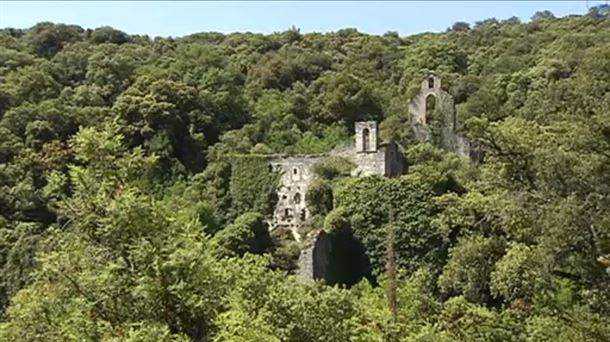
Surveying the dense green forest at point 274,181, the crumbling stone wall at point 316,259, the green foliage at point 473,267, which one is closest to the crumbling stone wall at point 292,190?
the dense green forest at point 274,181

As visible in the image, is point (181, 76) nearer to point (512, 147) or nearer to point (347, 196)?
point (347, 196)

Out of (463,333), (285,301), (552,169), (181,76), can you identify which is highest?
(181,76)

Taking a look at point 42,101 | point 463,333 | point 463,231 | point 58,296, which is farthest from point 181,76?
point 58,296

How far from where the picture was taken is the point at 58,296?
11.5 meters

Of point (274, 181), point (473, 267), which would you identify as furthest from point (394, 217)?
point (473, 267)

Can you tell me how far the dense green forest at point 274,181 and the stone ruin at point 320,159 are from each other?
21.9 inches

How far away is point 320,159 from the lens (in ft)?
113

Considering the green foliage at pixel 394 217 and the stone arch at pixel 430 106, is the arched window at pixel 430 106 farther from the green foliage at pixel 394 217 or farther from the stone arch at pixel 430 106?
the green foliage at pixel 394 217

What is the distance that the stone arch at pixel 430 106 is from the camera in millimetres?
38719

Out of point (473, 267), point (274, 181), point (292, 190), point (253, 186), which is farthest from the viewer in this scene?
point (253, 186)

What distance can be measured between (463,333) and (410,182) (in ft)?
49.7

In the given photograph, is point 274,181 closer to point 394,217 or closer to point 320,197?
point 320,197

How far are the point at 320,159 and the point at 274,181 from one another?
1.98 metres

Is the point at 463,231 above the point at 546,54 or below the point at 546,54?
below
